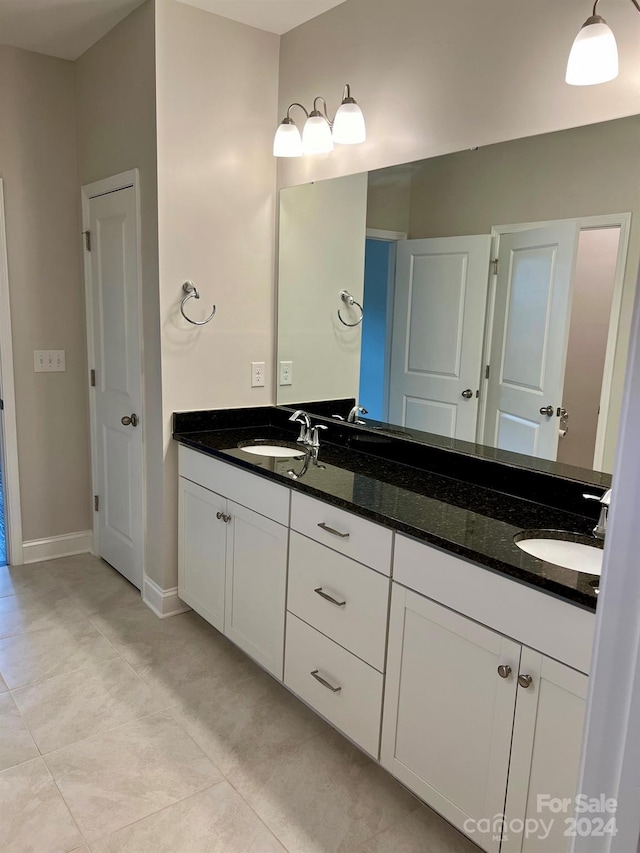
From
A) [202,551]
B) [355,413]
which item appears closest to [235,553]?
[202,551]

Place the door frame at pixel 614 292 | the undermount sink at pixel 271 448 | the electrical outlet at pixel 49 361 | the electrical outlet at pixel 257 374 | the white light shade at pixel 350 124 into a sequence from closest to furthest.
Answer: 1. the door frame at pixel 614 292
2. the white light shade at pixel 350 124
3. the undermount sink at pixel 271 448
4. the electrical outlet at pixel 257 374
5. the electrical outlet at pixel 49 361

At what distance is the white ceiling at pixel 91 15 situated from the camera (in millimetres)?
2594

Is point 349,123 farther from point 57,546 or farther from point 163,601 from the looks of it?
point 57,546

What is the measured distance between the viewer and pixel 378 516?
71.9 inches

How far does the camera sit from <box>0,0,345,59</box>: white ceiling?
2594mm

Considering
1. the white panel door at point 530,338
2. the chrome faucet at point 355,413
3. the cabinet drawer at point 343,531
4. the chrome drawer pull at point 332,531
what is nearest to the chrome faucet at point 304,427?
the chrome faucet at point 355,413

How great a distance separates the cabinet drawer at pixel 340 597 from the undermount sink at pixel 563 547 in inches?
15.6

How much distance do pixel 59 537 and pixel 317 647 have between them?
80.8 inches

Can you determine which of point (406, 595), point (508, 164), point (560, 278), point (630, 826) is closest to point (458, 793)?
point (406, 595)

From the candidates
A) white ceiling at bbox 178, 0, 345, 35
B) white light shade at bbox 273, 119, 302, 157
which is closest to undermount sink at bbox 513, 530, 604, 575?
white light shade at bbox 273, 119, 302, 157

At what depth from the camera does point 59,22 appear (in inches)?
110

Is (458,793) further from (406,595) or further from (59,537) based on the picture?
(59,537)

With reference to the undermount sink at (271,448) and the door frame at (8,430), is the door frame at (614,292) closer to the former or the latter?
the undermount sink at (271,448)

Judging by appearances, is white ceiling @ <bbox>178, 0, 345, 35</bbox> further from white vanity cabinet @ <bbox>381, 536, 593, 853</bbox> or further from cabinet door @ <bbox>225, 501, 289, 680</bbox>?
white vanity cabinet @ <bbox>381, 536, 593, 853</bbox>
